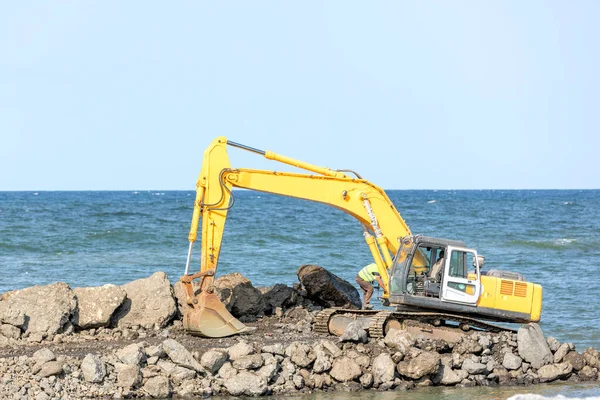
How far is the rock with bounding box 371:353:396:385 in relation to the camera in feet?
42.5

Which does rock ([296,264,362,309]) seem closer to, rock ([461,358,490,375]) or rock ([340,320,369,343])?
rock ([340,320,369,343])

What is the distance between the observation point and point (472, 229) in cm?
4388

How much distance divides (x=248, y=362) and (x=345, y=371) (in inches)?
53.2

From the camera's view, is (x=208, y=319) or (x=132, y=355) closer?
(x=132, y=355)

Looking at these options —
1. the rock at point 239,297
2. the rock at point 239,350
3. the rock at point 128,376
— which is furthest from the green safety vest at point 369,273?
the rock at point 128,376

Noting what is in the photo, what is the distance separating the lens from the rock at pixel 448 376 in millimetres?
13305

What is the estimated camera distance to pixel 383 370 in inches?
512

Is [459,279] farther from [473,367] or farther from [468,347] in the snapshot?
[473,367]

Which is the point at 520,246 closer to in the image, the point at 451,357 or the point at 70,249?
the point at 70,249

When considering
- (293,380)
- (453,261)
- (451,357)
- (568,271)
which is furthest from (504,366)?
(568,271)

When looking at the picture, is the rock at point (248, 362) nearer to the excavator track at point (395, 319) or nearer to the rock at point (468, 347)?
the excavator track at point (395, 319)

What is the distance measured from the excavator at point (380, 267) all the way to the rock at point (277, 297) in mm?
1855

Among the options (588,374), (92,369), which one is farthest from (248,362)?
(588,374)

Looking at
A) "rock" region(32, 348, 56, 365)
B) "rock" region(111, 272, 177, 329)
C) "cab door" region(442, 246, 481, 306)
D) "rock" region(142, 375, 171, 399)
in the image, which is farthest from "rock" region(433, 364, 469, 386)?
"rock" region(32, 348, 56, 365)
